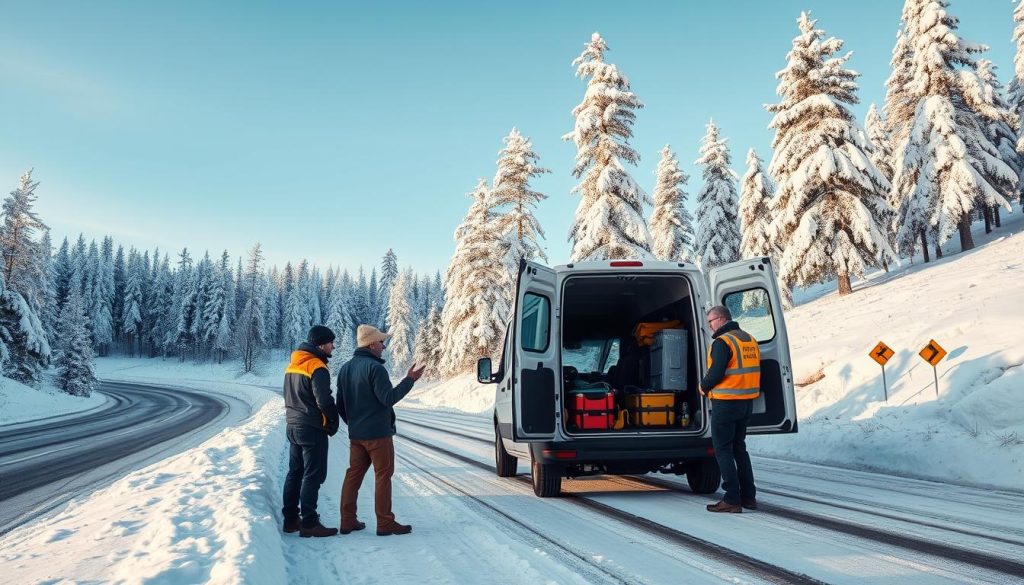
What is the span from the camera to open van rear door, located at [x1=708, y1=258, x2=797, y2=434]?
6.35 meters

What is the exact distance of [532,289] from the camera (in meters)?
6.66

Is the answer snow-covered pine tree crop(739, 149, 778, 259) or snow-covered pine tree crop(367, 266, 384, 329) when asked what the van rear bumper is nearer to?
snow-covered pine tree crop(739, 149, 778, 259)

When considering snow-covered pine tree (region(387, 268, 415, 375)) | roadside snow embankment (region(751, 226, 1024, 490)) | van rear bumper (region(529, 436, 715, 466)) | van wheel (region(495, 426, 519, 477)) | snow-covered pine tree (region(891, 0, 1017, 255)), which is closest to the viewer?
van rear bumper (region(529, 436, 715, 466))

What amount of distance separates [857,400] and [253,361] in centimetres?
8013

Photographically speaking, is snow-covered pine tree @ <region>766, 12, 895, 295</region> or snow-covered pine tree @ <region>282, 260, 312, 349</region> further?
snow-covered pine tree @ <region>282, 260, 312, 349</region>

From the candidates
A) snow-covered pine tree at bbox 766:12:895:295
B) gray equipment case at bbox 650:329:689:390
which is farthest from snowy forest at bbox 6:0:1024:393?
gray equipment case at bbox 650:329:689:390

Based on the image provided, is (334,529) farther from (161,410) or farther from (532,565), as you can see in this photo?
(161,410)

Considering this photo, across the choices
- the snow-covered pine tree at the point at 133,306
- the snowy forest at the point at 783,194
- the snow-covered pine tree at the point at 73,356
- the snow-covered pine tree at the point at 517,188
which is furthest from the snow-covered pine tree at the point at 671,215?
the snow-covered pine tree at the point at 133,306

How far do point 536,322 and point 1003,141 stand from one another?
127 ft

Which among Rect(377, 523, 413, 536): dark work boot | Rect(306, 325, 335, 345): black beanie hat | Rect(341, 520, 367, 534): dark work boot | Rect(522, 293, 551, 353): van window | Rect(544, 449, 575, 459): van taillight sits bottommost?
Rect(341, 520, 367, 534): dark work boot

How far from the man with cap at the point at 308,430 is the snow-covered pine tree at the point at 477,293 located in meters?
26.0

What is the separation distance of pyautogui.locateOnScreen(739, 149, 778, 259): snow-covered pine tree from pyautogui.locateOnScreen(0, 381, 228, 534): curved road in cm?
2793

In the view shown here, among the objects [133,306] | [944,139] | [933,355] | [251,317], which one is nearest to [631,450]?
[933,355]

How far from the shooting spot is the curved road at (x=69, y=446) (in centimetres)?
835
